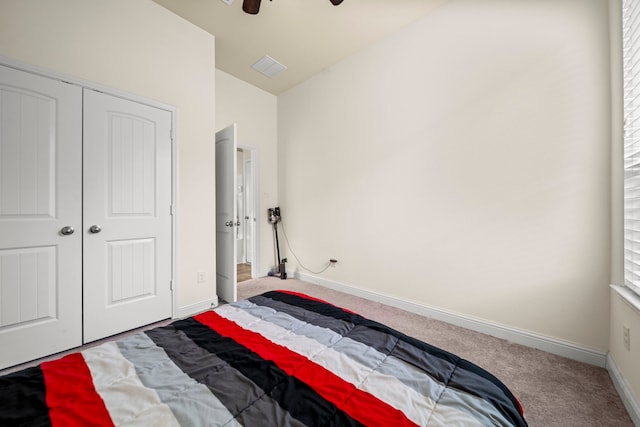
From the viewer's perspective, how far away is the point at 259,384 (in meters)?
0.82

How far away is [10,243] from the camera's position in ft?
5.71

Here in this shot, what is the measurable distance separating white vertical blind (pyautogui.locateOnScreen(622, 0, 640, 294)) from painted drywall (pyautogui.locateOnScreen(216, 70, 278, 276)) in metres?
3.78

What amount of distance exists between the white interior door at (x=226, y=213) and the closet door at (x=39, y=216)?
1296 millimetres

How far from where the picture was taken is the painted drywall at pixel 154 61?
1864 mm

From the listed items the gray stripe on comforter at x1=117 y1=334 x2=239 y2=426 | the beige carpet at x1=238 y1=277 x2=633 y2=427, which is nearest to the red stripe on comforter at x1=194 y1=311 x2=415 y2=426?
the gray stripe on comforter at x1=117 y1=334 x2=239 y2=426

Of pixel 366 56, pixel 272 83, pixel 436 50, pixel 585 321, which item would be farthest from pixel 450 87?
pixel 272 83

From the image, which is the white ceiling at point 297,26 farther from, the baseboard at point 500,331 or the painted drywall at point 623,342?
the baseboard at point 500,331

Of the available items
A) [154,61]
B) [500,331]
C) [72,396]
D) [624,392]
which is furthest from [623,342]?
[154,61]

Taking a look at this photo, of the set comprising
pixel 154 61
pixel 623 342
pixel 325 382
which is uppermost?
pixel 154 61

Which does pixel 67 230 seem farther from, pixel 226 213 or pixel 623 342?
pixel 623 342

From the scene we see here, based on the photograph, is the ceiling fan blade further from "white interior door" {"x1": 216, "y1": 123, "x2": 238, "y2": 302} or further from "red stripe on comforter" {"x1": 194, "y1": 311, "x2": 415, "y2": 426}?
"red stripe on comforter" {"x1": 194, "y1": 311, "x2": 415, "y2": 426}

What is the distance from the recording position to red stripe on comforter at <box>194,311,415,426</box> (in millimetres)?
688

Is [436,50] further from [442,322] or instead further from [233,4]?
[442,322]

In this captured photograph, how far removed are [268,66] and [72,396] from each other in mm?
3698
